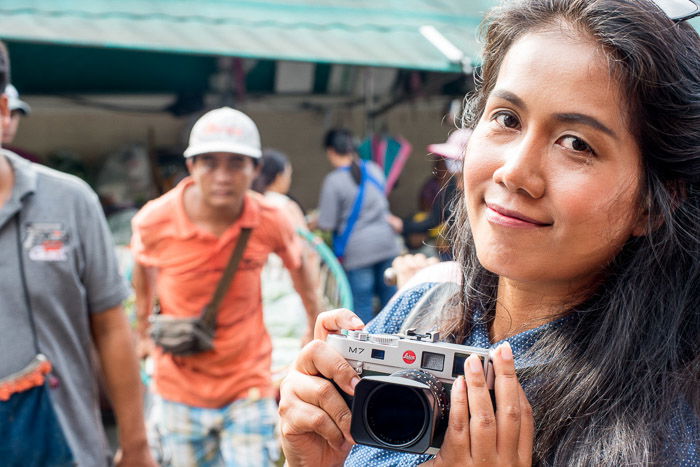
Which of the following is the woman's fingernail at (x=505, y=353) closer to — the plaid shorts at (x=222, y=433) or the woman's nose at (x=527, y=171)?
the woman's nose at (x=527, y=171)

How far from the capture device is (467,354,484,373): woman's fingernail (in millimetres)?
1118

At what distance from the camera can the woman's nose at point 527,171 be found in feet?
3.95

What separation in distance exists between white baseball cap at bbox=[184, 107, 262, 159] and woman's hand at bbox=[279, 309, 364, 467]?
230cm

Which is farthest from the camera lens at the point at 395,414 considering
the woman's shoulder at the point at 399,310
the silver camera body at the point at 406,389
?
the woman's shoulder at the point at 399,310

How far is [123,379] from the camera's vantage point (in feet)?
8.41

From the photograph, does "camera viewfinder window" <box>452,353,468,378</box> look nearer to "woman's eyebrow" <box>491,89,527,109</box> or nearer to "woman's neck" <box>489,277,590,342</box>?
"woman's neck" <box>489,277,590,342</box>

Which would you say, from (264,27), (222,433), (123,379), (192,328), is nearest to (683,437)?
(123,379)

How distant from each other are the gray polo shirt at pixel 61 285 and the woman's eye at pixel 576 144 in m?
1.60

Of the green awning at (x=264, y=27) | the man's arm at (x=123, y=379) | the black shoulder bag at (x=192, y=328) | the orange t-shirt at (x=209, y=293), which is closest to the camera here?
the man's arm at (x=123, y=379)

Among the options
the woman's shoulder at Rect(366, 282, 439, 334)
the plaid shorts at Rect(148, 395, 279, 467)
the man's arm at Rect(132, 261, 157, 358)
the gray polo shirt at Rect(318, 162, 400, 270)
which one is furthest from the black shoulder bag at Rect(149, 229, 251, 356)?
the gray polo shirt at Rect(318, 162, 400, 270)

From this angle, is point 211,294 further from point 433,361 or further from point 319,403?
point 433,361

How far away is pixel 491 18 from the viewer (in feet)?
4.86

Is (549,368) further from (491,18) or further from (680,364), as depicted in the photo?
(491,18)

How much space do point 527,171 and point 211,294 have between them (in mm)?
2393
